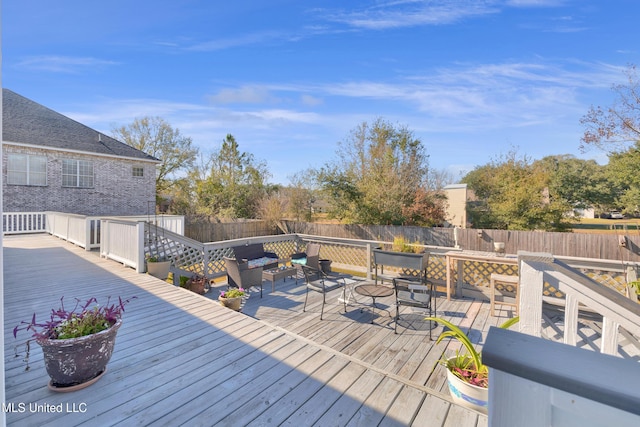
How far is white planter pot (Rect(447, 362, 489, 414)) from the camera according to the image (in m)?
2.13

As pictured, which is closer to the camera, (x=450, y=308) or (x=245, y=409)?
(x=245, y=409)

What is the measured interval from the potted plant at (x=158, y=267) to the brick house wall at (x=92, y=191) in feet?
21.0

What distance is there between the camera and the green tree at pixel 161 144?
1923 centimetres

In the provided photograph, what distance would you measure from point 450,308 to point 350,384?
3612mm

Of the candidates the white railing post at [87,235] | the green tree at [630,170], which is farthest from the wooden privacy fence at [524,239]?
the white railing post at [87,235]

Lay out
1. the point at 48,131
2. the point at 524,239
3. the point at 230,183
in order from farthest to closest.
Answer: the point at 230,183
the point at 48,131
the point at 524,239

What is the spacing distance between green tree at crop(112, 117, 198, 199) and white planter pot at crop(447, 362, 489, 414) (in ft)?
69.3

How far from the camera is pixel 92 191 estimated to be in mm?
13078

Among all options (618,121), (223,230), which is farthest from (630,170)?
(223,230)

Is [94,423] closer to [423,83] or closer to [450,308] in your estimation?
[450,308]

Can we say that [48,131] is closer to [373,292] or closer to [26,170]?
[26,170]

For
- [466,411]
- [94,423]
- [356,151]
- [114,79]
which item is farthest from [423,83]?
[114,79]

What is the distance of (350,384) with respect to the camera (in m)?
2.44

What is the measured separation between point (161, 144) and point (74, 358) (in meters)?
20.7
